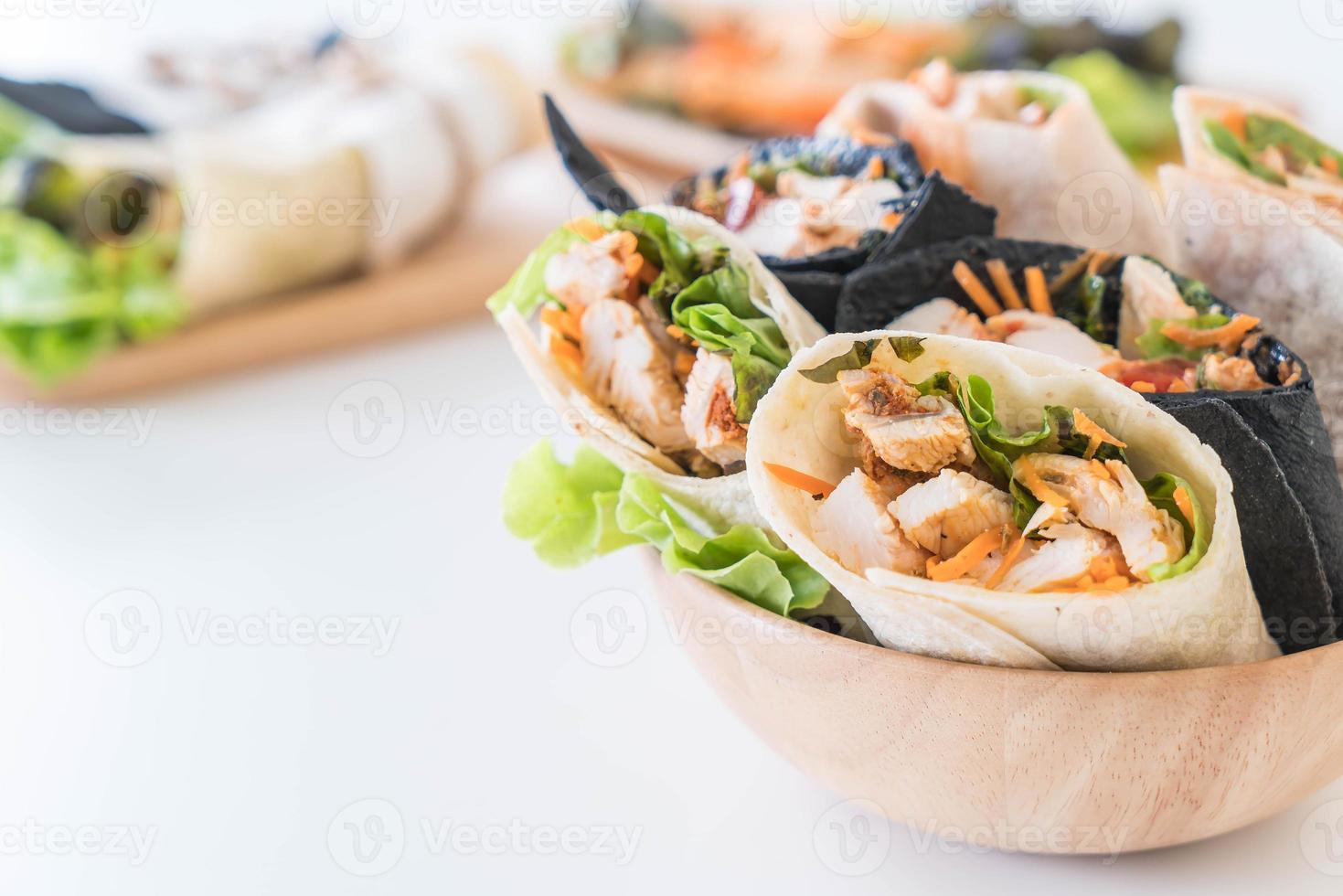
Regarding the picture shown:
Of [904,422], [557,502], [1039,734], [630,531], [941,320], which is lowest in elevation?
[557,502]

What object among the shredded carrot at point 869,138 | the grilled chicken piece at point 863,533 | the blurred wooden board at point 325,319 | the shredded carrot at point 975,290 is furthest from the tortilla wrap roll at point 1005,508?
the blurred wooden board at point 325,319

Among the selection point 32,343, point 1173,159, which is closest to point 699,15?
point 1173,159

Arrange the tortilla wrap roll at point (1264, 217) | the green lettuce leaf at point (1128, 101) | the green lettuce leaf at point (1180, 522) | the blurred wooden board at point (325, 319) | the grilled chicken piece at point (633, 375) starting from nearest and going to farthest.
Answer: the green lettuce leaf at point (1180, 522) → the grilled chicken piece at point (633, 375) → the tortilla wrap roll at point (1264, 217) → the blurred wooden board at point (325, 319) → the green lettuce leaf at point (1128, 101)

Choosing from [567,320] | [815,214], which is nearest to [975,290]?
[815,214]

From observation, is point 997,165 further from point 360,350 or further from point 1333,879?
point 360,350

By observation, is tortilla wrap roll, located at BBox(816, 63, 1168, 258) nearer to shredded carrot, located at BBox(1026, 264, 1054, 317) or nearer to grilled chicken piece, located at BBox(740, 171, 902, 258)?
grilled chicken piece, located at BBox(740, 171, 902, 258)

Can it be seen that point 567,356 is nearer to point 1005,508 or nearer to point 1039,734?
point 1005,508

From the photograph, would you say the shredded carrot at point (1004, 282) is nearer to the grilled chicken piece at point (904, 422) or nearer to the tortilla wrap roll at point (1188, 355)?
the tortilla wrap roll at point (1188, 355)
